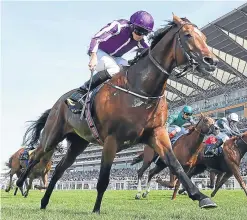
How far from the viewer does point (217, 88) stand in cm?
6575

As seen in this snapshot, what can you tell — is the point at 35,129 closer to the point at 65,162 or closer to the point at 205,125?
the point at 65,162

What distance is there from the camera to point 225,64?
2229 inches

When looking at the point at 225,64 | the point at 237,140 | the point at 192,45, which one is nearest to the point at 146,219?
the point at 192,45

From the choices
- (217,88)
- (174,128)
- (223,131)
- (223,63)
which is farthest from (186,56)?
(217,88)

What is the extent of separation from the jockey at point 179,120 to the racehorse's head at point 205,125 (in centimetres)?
55

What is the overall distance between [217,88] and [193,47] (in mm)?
61892

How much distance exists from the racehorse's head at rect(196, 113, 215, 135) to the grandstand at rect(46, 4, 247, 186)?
3275 cm

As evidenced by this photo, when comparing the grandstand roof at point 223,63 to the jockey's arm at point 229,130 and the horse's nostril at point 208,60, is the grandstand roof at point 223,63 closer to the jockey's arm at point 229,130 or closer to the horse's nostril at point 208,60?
the jockey's arm at point 229,130

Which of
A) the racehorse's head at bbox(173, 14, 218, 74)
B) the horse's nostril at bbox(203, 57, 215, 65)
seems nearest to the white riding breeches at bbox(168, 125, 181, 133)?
the racehorse's head at bbox(173, 14, 218, 74)

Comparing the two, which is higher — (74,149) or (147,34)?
(147,34)

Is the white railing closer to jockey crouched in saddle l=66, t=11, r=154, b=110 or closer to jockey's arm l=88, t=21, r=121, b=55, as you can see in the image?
jockey crouched in saddle l=66, t=11, r=154, b=110

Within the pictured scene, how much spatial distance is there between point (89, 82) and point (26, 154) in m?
12.5

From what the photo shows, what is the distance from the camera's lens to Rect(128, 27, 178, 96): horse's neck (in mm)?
5887

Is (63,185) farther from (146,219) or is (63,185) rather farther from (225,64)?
(146,219)
